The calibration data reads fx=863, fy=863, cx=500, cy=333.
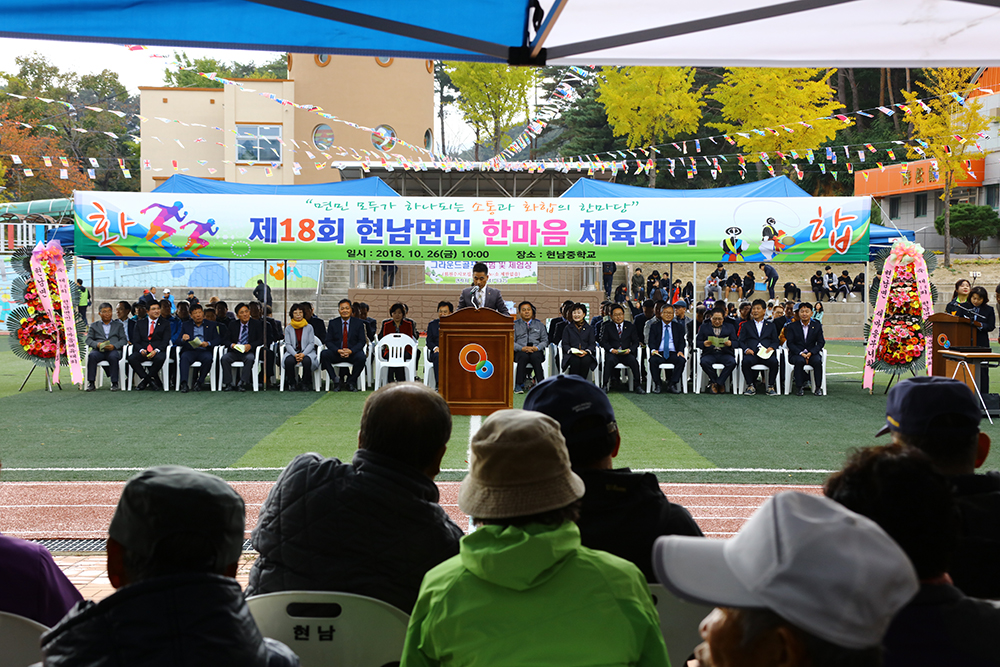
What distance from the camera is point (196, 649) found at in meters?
1.50

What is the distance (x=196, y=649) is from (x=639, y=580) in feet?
2.85

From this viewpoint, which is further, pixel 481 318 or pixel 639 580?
pixel 481 318

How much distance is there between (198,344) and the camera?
12.6 metres

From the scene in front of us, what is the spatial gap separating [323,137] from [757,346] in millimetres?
21375

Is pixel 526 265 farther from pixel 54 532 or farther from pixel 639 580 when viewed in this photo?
pixel 639 580

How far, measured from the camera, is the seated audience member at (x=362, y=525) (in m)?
2.29

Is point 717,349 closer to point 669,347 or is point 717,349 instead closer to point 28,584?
point 669,347

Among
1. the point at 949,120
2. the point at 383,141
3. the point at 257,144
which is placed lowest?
the point at 383,141

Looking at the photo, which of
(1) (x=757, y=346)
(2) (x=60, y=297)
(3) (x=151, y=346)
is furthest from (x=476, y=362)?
(2) (x=60, y=297)

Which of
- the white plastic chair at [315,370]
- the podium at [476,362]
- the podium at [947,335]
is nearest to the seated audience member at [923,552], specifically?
the podium at [476,362]

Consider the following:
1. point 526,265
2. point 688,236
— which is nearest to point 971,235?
point 526,265

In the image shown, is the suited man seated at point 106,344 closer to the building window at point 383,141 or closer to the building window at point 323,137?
the building window at point 383,141

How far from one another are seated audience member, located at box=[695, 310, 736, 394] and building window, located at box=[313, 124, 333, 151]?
20.5m

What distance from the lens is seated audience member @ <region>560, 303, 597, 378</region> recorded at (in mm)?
12398
